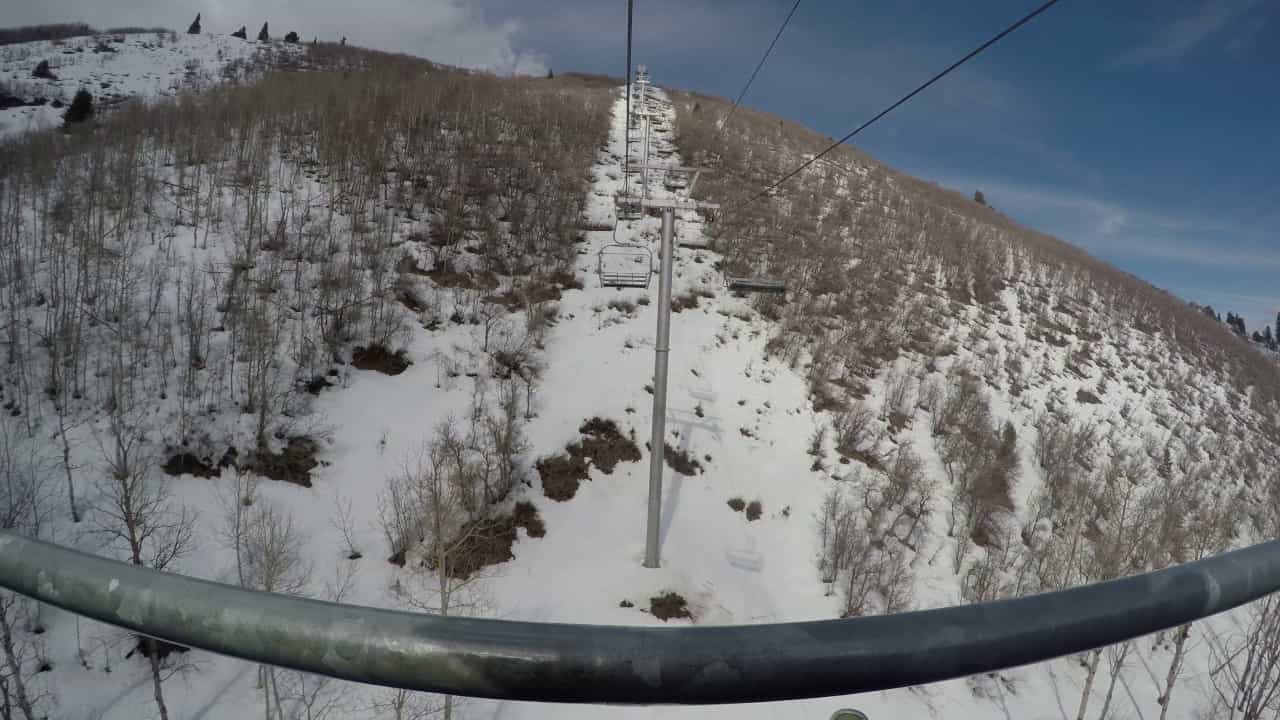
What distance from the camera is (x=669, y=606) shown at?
1224cm

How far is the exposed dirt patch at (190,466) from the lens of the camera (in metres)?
12.1

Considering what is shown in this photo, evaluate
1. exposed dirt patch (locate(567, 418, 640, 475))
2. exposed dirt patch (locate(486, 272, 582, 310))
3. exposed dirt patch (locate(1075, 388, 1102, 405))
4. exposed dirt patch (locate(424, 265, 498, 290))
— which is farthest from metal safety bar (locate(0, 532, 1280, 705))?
exposed dirt patch (locate(1075, 388, 1102, 405))

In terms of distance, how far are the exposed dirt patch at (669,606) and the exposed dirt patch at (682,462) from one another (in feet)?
13.3

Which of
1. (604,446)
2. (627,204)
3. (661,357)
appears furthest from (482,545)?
(627,204)

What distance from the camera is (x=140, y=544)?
10.4 meters

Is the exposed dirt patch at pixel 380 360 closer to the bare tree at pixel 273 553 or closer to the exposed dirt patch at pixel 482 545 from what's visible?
the bare tree at pixel 273 553

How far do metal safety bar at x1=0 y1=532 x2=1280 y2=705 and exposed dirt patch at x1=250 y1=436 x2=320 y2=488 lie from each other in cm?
1442

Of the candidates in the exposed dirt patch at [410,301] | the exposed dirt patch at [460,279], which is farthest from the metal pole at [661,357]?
the exposed dirt patch at [460,279]

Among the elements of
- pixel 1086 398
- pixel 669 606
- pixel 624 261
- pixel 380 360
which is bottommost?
pixel 669 606

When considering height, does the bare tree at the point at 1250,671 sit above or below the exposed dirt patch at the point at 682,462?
below

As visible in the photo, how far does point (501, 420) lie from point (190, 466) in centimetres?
710

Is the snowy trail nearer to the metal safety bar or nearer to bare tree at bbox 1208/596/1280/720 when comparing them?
bare tree at bbox 1208/596/1280/720

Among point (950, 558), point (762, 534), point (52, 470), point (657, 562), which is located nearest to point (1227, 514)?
point (950, 558)

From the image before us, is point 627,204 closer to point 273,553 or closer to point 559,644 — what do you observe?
point 273,553
